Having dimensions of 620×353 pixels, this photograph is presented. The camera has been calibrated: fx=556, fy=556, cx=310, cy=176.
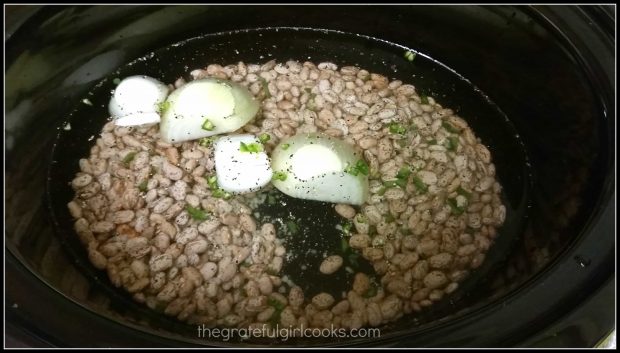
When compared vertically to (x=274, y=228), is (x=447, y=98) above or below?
above

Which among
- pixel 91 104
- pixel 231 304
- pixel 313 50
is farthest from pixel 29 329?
pixel 313 50

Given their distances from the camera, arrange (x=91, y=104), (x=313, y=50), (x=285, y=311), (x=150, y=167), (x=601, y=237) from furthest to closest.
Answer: (x=313, y=50) → (x=91, y=104) → (x=150, y=167) → (x=285, y=311) → (x=601, y=237)

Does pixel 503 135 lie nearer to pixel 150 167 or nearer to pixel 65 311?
pixel 150 167

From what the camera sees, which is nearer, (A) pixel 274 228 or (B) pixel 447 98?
(A) pixel 274 228
